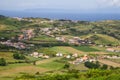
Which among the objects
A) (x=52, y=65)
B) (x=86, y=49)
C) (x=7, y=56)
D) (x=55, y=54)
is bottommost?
(x=86, y=49)

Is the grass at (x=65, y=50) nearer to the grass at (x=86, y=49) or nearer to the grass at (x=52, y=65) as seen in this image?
the grass at (x=86, y=49)

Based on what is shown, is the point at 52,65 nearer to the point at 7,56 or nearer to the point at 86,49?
the point at 7,56

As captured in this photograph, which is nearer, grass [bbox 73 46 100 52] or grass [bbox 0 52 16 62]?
grass [bbox 0 52 16 62]

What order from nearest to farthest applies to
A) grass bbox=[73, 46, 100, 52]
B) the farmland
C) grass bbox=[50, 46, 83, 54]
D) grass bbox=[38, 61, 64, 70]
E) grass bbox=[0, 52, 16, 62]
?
the farmland
grass bbox=[38, 61, 64, 70]
grass bbox=[0, 52, 16, 62]
grass bbox=[50, 46, 83, 54]
grass bbox=[73, 46, 100, 52]

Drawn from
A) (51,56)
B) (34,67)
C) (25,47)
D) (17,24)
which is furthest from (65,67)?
(17,24)

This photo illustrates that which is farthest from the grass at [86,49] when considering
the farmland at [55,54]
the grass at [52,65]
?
the grass at [52,65]

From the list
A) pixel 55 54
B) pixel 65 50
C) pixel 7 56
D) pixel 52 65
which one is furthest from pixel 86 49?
pixel 52 65

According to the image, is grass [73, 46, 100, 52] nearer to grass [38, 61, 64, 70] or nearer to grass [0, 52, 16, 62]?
grass [0, 52, 16, 62]

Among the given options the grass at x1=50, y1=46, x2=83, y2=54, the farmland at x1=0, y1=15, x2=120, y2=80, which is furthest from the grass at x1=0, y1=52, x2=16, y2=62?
the grass at x1=50, y1=46, x2=83, y2=54

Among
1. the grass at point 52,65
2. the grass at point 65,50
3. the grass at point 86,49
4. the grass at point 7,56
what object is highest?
the grass at point 7,56

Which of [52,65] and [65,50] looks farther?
[65,50]

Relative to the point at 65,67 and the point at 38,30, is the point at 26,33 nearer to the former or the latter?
the point at 38,30
